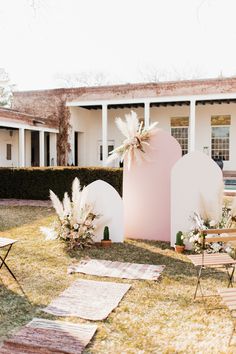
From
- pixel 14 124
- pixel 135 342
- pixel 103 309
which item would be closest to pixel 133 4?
pixel 103 309

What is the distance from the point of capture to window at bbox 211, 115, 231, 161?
2219cm

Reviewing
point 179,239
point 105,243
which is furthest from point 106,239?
point 179,239

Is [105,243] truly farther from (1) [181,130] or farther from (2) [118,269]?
(1) [181,130]

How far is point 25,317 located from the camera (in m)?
3.93

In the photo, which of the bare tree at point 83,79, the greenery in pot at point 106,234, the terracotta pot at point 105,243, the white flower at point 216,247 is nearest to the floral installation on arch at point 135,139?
the greenery in pot at point 106,234

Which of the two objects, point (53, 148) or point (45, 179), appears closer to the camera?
point (45, 179)

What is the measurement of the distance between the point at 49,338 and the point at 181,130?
20.7 metres

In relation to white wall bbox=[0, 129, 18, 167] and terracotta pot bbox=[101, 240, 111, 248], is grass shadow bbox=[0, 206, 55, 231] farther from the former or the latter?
white wall bbox=[0, 129, 18, 167]

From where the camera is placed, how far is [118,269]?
18.7ft

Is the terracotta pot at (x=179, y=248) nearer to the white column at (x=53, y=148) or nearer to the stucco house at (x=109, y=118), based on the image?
the stucco house at (x=109, y=118)

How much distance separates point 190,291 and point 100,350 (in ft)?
5.99

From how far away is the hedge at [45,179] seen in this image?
13.3 meters

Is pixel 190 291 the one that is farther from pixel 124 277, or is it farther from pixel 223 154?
pixel 223 154

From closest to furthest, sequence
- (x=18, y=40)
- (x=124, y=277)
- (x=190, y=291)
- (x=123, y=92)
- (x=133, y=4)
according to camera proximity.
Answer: (x=190, y=291) → (x=124, y=277) → (x=133, y=4) → (x=18, y=40) → (x=123, y=92)
